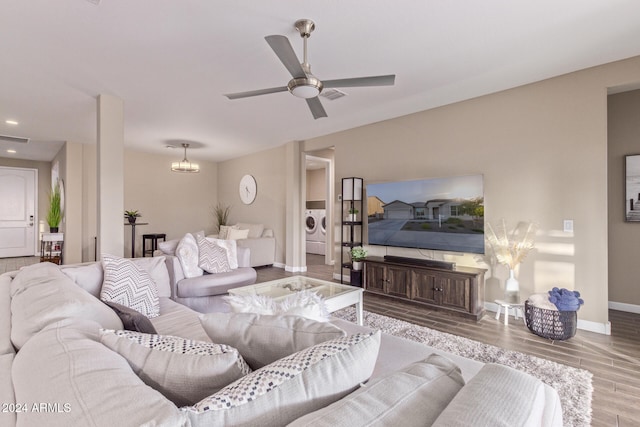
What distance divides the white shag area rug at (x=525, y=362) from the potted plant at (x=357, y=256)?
1211 millimetres

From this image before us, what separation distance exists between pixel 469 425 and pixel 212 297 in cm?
316

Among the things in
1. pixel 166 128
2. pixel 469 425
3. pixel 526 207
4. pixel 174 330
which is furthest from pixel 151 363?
pixel 166 128

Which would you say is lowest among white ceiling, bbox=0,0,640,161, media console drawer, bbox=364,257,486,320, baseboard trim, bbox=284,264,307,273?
baseboard trim, bbox=284,264,307,273

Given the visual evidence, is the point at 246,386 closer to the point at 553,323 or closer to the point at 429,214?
the point at 553,323

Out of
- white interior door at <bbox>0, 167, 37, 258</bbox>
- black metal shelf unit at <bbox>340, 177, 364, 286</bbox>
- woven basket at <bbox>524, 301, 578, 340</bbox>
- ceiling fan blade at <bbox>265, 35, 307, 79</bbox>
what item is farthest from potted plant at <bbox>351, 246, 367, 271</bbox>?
white interior door at <bbox>0, 167, 37, 258</bbox>

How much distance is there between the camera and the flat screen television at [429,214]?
3617 millimetres

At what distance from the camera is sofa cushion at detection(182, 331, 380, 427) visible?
609 millimetres

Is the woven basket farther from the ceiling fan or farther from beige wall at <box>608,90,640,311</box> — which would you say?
the ceiling fan

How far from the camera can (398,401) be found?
0.64m

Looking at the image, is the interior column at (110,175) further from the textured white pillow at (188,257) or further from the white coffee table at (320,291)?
the white coffee table at (320,291)

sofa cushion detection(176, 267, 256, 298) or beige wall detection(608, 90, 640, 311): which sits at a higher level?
beige wall detection(608, 90, 640, 311)

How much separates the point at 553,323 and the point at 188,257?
12.1 feet

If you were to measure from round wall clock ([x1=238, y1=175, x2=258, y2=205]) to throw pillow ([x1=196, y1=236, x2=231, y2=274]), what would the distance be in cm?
380

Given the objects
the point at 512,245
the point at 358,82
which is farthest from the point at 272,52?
the point at 512,245
